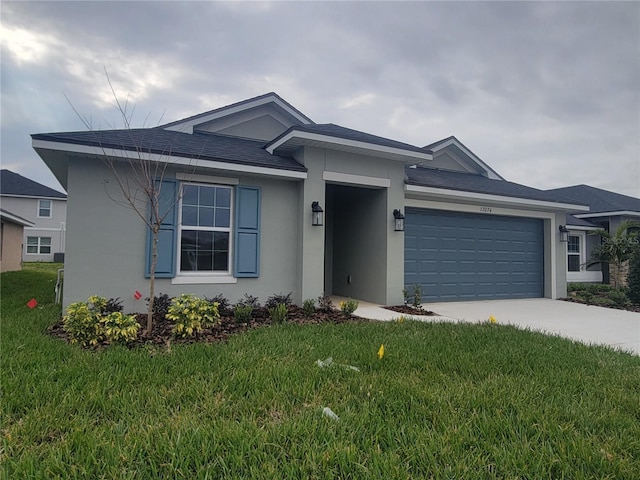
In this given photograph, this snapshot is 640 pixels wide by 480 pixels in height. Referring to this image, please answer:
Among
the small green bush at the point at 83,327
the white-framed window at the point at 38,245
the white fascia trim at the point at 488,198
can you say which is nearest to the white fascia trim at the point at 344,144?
the white fascia trim at the point at 488,198

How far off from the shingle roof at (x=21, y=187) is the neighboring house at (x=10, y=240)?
968 cm

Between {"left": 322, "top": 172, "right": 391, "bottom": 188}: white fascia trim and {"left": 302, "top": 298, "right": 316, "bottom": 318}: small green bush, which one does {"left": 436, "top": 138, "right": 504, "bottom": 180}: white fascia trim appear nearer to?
{"left": 322, "top": 172, "right": 391, "bottom": 188}: white fascia trim

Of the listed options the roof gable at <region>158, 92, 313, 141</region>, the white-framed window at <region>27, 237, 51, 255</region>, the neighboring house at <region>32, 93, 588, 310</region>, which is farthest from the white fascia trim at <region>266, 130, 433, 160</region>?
the white-framed window at <region>27, 237, 51, 255</region>

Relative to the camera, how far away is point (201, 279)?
7.63 metres

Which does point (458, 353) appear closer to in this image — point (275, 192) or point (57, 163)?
point (275, 192)

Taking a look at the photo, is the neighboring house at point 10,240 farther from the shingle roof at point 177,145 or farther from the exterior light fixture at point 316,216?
the exterior light fixture at point 316,216

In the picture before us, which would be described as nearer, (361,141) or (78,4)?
(78,4)

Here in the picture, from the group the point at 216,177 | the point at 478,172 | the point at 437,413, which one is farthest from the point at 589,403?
the point at 478,172

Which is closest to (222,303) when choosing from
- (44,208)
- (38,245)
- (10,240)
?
(10,240)

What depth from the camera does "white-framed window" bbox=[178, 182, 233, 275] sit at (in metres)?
7.62

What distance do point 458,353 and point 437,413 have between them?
72.3 inches

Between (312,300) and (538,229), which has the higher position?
(538,229)

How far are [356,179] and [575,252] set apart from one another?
520 inches

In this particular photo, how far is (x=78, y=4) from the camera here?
7.18 m
